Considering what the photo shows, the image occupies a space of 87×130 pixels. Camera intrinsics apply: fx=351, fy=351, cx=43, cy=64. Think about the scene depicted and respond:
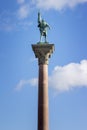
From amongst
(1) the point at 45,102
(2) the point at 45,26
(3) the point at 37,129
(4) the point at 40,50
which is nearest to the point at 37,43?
(4) the point at 40,50

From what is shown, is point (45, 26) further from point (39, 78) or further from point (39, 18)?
point (39, 78)

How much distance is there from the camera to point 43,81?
35.8 meters

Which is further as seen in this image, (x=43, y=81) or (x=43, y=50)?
(x=43, y=50)

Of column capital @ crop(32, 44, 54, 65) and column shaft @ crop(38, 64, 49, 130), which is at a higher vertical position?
column capital @ crop(32, 44, 54, 65)

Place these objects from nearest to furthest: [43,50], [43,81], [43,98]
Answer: [43,98] < [43,81] < [43,50]

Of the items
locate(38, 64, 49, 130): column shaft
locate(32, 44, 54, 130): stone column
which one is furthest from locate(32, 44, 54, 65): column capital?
locate(38, 64, 49, 130): column shaft

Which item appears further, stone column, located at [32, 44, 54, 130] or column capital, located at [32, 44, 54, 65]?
column capital, located at [32, 44, 54, 65]

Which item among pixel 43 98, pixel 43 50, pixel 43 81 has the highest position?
pixel 43 50

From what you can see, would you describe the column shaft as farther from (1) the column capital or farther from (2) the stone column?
(1) the column capital

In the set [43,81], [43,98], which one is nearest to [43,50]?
[43,81]

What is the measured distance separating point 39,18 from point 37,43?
13.7 ft

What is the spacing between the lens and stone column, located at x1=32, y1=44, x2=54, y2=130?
112ft

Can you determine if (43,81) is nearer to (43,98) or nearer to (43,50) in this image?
(43,98)

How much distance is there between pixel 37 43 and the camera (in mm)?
37594
